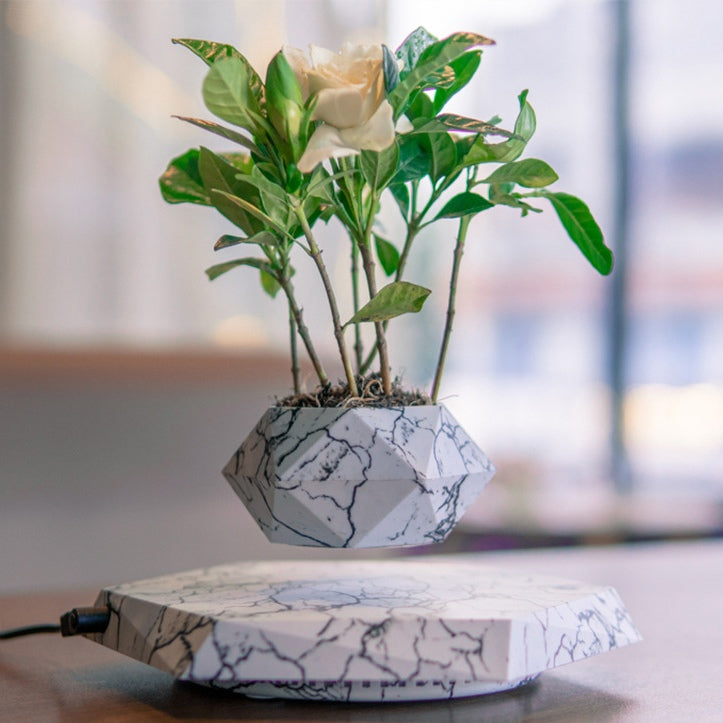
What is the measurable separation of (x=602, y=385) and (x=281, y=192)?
3.02 meters

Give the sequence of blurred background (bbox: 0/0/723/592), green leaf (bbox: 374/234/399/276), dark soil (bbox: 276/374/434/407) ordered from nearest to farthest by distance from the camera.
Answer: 1. dark soil (bbox: 276/374/434/407)
2. green leaf (bbox: 374/234/399/276)
3. blurred background (bbox: 0/0/723/592)

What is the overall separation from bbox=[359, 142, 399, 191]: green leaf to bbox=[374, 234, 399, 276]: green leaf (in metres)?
0.17

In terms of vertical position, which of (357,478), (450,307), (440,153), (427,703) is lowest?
(427,703)

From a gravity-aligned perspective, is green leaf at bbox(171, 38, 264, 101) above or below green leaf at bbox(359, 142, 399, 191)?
above

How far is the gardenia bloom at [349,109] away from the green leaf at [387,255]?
199 millimetres

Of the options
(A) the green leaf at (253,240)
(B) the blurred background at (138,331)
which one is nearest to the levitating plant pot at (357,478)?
(A) the green leaf at (253,240)

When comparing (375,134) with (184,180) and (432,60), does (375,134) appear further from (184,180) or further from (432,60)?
(184,180)

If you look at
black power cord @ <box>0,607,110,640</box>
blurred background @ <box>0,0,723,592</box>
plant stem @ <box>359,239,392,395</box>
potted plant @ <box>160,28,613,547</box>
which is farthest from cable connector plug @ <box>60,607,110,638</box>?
blurred background @ <box>0,0,723,592</box>

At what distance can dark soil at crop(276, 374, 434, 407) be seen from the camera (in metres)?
0.61

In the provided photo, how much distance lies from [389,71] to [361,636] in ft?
1.07

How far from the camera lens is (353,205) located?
24.3 inches

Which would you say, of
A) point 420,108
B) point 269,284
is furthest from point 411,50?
point 269,284

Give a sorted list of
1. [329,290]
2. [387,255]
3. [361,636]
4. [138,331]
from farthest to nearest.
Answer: [138,331]
[387,255]
[329,290]
[361,636]

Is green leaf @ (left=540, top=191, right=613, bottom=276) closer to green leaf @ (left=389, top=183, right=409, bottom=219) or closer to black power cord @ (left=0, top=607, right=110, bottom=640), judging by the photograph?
green leaf @ (left=389, top=183, right=409, bottom=219)
